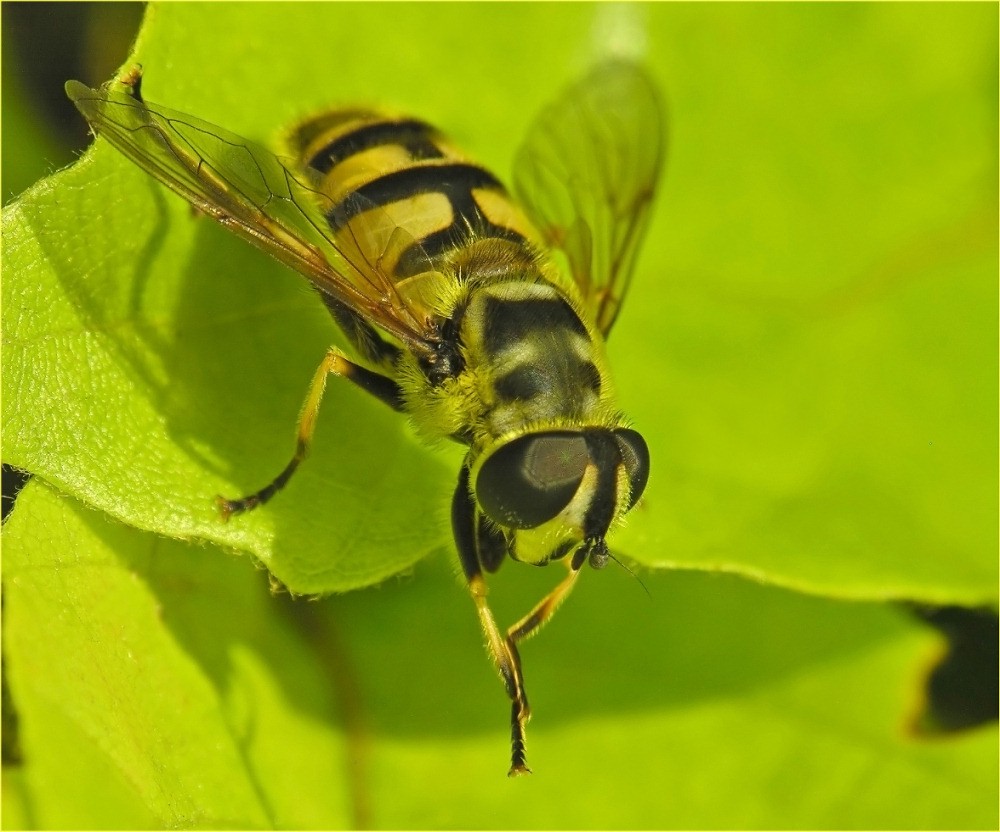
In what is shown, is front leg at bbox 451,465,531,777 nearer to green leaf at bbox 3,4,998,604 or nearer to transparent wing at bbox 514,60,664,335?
green leaf at bbox 3,4,998,604

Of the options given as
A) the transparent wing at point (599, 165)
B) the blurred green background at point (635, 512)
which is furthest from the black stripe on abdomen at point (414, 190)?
the transparent wing at point (599, 165)

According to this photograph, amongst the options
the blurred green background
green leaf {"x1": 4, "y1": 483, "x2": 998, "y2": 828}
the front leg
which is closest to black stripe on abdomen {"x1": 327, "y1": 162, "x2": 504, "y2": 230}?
the blurred green background

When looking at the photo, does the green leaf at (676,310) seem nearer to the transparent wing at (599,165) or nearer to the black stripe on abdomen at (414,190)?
the transparent wing at (599,165)

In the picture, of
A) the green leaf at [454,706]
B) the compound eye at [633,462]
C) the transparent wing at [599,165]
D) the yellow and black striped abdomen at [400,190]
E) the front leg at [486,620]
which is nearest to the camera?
the green leaf at [454,706]

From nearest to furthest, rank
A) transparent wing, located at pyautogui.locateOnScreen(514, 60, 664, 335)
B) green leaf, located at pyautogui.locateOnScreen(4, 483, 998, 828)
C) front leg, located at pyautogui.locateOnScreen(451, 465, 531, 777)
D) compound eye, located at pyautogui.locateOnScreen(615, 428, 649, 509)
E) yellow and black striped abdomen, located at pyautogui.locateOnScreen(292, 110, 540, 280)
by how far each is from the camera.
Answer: green leaf, located at pyautogui.locateOnScreen(4, 483, 998, 828), compound eye, located at pyautogui.locateOnScreen(615, 428, 649, 509), front leg, located at pyautogui.locateOnScreen(451, 465, 531, 777), yellow and black striped abdomen, located at pyautogui.locateOnScreen(292, 110, 540, 280), transparent wing, located at pyautogui.locateOnScreen(514, 60, 664, 335)

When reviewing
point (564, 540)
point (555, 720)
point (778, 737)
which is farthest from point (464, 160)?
point (778, 737)

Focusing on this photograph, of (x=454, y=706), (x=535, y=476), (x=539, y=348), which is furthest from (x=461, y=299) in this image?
(x=454, y=706)

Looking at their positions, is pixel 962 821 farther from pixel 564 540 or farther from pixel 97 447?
pixel 97 447
